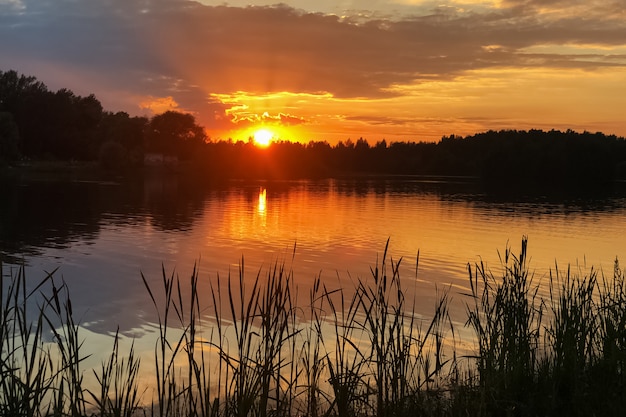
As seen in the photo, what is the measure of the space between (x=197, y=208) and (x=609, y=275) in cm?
2776

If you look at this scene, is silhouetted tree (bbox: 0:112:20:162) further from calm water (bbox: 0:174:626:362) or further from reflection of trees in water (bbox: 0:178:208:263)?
calm water (bbox: 0:174:626:362)

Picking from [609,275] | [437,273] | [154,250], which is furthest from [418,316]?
[154,250]

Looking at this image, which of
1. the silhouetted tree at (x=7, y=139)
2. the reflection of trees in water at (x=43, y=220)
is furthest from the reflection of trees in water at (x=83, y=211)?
the silhouetted tree at (x=7, y=139)

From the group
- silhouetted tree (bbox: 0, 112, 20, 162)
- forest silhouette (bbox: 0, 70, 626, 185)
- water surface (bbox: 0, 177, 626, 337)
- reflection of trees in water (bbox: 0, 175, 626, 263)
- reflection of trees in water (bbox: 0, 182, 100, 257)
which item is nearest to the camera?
water surface (bbox: 0, 177, 626, 337)

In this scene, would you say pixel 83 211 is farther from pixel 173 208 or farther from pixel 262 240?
pixel 262 240

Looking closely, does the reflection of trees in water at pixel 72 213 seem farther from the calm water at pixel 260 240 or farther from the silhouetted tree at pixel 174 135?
the silhouetted tree at pixel 174 135

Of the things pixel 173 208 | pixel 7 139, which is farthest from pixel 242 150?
pixel 173 208

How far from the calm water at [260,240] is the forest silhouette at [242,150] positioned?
55.0m

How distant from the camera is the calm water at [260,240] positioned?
16.6 m

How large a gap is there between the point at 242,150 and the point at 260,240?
4735 inches

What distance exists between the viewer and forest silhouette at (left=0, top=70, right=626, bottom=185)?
4119 inches

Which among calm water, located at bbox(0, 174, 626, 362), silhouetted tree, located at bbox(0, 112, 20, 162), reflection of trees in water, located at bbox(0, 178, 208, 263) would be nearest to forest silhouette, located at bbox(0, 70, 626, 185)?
silhouetted tree, located at bbox(0, 112, 20, 162)

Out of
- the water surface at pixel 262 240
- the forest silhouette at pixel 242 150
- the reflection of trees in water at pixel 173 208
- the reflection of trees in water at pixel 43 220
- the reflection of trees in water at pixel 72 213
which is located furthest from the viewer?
the forest silhouette at pixel 242 150

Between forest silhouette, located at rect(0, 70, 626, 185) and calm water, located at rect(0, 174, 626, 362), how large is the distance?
54961 millimetres
